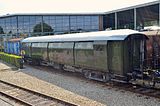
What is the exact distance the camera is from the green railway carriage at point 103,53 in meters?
13.5

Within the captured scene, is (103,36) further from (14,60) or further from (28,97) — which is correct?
Result: (14,60)

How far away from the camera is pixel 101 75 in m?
15.6

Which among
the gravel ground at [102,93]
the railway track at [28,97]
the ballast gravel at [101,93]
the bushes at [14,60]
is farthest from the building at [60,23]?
the railway track at [28,97]

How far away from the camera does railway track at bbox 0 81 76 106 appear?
11.5m

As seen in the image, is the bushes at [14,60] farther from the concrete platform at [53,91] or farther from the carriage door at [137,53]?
the carriage door at [137,53]

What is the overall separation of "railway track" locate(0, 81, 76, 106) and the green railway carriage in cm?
377

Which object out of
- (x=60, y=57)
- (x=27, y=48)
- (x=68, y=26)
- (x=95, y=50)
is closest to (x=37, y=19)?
(x=68, y=26)

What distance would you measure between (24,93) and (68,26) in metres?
52.9

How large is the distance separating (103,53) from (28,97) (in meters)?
4.63

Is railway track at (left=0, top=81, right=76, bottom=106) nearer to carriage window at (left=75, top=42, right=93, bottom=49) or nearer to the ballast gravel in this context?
the ballast gravel

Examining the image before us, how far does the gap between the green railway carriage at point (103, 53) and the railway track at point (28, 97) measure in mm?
3769

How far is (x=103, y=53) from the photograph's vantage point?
14688 millimetres

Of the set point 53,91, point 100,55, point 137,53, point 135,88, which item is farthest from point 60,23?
point 135,88

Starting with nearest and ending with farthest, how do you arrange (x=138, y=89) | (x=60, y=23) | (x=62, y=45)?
(x=138, y=89), (x=62, y=45), (x=60, y=23)
